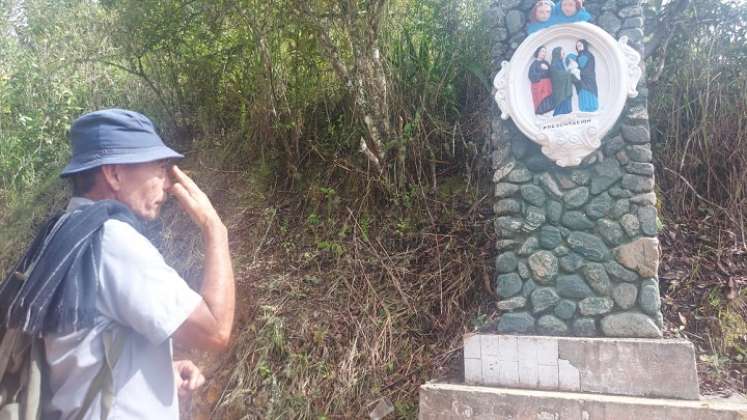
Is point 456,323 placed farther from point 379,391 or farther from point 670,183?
point 670,183

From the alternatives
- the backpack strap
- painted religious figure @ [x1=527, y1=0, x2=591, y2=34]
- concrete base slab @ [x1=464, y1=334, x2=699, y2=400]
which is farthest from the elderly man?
painted religious figure @ [x1=527, y1=0, x2=591, y2=34]

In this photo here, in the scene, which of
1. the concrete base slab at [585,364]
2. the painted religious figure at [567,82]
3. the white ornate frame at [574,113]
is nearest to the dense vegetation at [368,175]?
the concrete base slab at [585,364]

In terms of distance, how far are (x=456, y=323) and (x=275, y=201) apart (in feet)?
8.24

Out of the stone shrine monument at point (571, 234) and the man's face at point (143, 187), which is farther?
the stone shrine monument at point (571, 234)

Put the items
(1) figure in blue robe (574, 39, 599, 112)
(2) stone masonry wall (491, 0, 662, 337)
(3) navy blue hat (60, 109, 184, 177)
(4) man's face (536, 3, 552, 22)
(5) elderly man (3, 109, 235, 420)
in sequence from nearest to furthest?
1. (5) elderly man (3, 109, 235, 420)
2. (3) navy blue hat (60, 109, 184, 177)
3. (2) stone masonry wall (491, 0, 662, 337)
4. (1) figure in blue robe (574, 39, 599, 112)
5. (4) man's face (536, 3, 552, 22)

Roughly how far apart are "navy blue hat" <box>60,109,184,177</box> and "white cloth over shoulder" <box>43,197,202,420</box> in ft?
0.72

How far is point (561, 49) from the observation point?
4043mm

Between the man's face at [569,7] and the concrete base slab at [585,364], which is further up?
the man's face at [569,7]

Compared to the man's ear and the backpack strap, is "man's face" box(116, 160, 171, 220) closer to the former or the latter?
the man's ear

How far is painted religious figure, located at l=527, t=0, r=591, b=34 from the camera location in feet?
13.1

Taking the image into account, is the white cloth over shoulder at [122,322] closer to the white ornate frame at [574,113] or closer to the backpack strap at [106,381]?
the backpack strap at [106,381]

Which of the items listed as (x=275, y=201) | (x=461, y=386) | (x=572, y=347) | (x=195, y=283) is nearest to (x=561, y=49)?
(x=572, y=347)

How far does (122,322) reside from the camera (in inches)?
56.9

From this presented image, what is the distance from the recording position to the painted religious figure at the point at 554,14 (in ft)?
13.1
